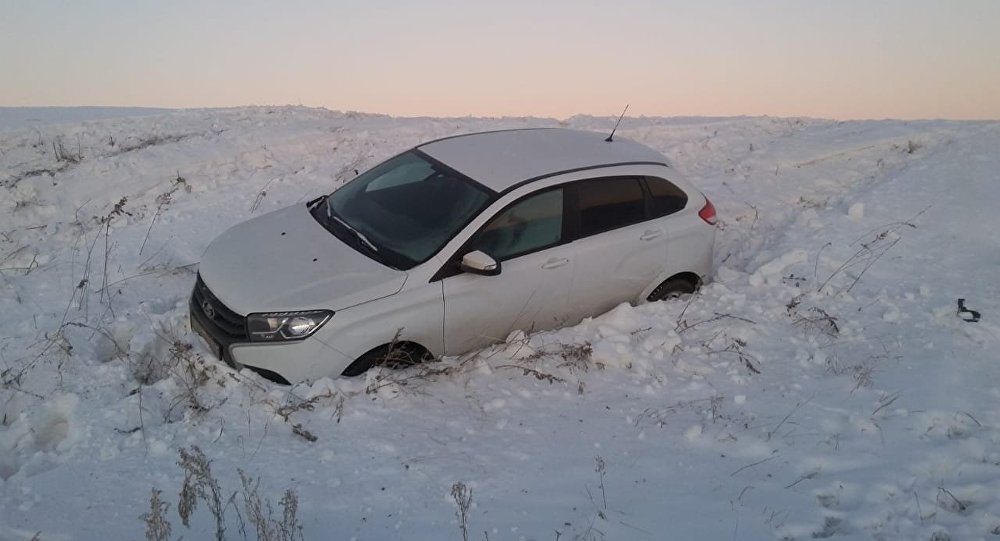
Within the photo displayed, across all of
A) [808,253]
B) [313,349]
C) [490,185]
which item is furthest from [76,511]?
[808,253]

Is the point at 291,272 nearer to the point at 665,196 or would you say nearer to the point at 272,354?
the point at 272,354

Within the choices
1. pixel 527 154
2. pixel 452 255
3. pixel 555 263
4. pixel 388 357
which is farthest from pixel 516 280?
pixel 527 154

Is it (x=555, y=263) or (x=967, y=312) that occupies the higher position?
(x=555, y=263)

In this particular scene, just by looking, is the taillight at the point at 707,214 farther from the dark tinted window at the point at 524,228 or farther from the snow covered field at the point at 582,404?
the dark tinted window at the point at 524,228

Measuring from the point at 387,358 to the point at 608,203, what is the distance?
2.22 metres

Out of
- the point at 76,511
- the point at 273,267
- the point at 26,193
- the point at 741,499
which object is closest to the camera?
the point at 76,511

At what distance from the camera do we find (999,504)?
390cm

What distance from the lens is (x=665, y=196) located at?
6512 millimetres

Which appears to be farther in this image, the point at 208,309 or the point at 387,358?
the point at 208,309

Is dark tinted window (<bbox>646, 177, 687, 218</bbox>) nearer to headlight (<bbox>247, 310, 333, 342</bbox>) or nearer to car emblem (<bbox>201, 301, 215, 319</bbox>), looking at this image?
headlight (<bbox>247, 310, 333, 342</bbox>)

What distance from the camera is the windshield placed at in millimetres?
5410

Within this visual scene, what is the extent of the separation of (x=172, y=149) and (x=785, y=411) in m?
8.45

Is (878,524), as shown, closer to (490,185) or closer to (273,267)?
(490,185)

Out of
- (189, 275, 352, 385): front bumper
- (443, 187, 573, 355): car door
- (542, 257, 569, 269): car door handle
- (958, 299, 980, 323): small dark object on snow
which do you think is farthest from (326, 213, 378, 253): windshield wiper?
(958, 299, 980, 323): small dark object on snow
